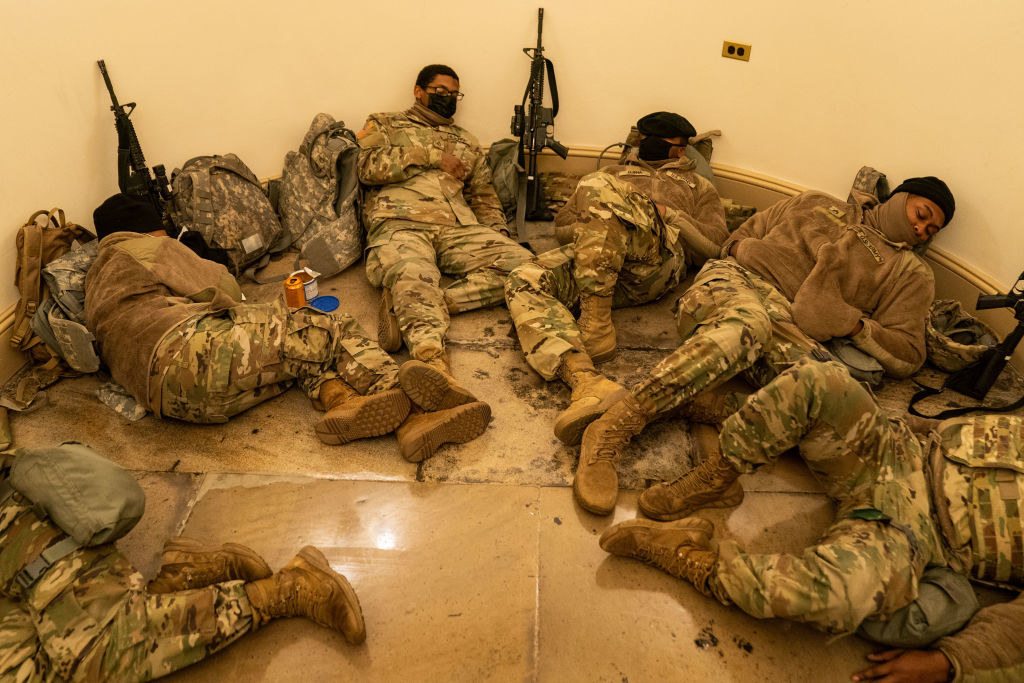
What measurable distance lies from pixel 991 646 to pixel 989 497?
369 millimetres

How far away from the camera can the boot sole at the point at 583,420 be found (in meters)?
2.14

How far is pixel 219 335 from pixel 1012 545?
95.1 inches

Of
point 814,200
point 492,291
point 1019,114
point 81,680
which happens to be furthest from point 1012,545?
point 81,680

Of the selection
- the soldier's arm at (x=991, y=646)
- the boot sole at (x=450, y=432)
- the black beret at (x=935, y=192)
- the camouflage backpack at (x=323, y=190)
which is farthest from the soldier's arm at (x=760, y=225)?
the camouflage backpack at (x=323, y=190)

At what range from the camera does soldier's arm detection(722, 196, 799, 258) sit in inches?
111

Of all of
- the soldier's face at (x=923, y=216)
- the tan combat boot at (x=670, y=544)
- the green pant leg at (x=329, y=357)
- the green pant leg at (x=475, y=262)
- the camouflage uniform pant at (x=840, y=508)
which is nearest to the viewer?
the camouflage uniform pant at (x=840, y=508)

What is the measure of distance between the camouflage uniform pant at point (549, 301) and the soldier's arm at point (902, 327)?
0.85 m

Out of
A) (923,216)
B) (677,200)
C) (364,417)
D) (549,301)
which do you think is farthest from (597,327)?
(923,216)

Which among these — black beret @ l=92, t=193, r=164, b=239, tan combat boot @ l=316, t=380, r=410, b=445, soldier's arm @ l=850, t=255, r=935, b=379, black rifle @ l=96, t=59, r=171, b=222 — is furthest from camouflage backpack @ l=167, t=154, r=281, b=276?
soldier's arm @ l=850, t=255, r=935, b=379

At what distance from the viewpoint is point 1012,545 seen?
62.9 inches

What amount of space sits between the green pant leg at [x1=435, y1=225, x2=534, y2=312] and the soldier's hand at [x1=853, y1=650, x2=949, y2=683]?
198cm

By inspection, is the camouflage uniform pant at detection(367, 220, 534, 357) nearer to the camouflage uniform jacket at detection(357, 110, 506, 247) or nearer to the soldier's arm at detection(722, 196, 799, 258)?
the camouflage uniform jacket at detection(357, 110, 506, 247)

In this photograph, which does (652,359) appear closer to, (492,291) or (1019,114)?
(492,291)

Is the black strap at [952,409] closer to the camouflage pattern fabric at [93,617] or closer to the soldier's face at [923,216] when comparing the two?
the soldier's face at [923,216]
